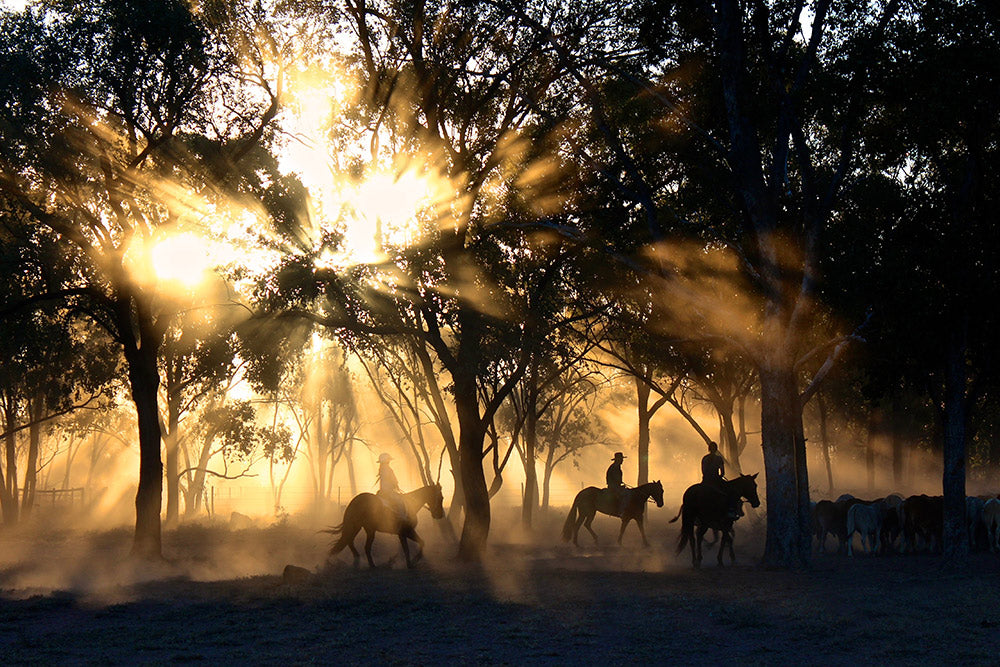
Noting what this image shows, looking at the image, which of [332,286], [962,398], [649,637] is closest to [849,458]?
[962,398]

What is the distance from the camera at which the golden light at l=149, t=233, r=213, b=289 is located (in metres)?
25.2

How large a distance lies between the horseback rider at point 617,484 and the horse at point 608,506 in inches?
2.2

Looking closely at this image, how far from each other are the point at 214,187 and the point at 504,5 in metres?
8.65

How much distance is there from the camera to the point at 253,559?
27500mm

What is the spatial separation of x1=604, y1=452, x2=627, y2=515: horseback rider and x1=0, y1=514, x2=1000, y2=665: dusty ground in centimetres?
459

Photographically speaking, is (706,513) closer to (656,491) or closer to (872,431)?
(656,491)

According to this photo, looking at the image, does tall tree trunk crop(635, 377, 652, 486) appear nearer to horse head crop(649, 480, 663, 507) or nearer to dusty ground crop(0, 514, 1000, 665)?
horse head crop(649, 480, 663, 507)

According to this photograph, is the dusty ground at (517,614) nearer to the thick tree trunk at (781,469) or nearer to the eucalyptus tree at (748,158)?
the thick tree trunk at (781,469)

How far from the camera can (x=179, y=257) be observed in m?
27.2

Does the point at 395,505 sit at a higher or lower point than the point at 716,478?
lower

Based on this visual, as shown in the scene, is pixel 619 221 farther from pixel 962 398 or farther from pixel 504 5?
pixel 962 398

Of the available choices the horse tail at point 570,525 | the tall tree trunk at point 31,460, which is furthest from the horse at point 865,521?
the tall tree trunk at point 31,460

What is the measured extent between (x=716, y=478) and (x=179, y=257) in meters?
16.1

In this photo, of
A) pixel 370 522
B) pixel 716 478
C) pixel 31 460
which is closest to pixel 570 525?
pixel 716 478
